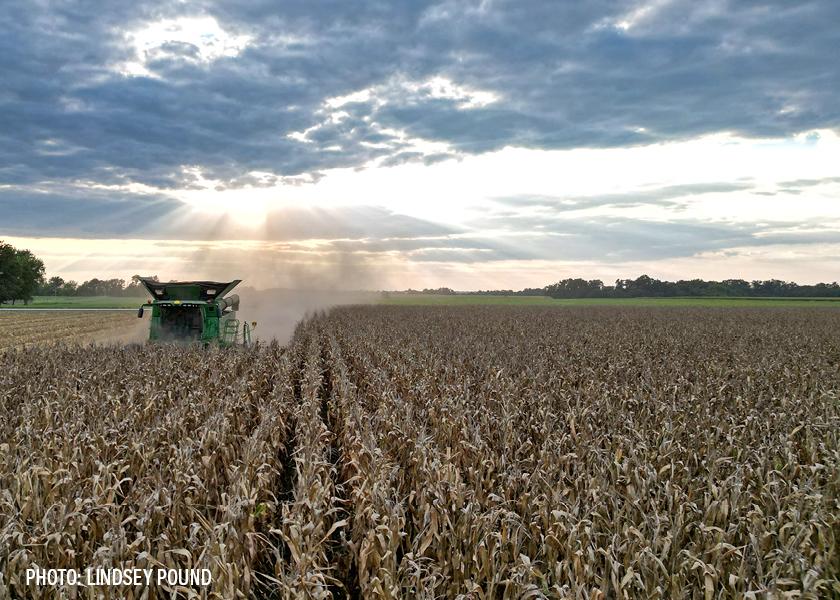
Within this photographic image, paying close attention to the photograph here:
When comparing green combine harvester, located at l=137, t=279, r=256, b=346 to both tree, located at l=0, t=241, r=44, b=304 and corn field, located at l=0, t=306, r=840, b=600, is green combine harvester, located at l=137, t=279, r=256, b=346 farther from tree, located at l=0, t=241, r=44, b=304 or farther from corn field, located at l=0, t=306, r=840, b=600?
tree, located at l=0, t=241, r=44, b=304

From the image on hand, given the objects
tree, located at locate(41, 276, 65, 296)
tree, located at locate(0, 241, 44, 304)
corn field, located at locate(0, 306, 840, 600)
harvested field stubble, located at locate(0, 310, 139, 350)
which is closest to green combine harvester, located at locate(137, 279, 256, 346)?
corn field, located at locate(0, 306, 840, 600)

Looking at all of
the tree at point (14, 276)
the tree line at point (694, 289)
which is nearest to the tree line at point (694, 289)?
the tree line at point (694, 289)

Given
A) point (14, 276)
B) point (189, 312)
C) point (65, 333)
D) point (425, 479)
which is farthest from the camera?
point (14, 276)

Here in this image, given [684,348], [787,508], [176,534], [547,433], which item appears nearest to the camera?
[176,534]

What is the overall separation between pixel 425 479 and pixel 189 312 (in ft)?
44.7

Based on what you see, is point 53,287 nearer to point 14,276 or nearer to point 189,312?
point 14,276

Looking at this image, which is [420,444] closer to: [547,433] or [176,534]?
[547,433]

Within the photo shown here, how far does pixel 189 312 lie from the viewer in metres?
17.9

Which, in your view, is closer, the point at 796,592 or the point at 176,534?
the point at 796,592

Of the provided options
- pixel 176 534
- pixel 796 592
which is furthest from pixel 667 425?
pixel 176 534

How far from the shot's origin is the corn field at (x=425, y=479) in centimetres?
459

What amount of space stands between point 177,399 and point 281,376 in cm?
289

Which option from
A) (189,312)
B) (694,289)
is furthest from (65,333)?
(694,289)

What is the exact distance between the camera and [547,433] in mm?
8203
